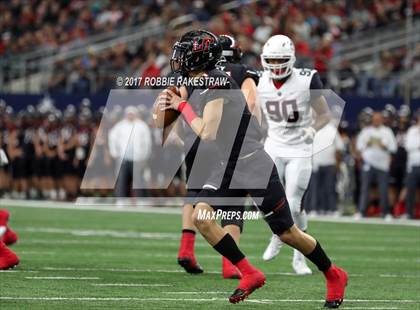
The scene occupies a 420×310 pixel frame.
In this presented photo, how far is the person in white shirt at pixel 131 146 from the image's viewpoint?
67.6 ft

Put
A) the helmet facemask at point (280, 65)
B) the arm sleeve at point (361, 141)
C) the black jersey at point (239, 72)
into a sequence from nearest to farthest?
the black jersey at point (239, 72) < the helmet facemask at point (280, 65) < the arm sleeve at point (361, 141)

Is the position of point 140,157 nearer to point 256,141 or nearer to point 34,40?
point 34,40

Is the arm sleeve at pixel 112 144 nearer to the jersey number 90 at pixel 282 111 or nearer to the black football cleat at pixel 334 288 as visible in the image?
the jersey number 90 at pixel 282 111

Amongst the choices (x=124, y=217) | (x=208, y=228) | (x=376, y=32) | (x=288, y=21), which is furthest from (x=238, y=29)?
(x=208, y=228)

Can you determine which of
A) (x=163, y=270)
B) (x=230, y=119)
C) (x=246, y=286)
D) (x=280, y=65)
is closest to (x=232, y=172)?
(x=230, y=119)

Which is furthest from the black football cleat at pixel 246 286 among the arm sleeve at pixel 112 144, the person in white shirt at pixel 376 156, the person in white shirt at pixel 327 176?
the arm sleeve at pixel 112 144

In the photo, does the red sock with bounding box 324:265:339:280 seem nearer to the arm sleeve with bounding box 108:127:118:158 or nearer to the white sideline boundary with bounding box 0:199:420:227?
the white sideline boundary with bounding box 0:199:420:227

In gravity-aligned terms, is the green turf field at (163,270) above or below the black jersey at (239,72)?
below

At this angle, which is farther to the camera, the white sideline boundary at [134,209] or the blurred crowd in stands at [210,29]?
the blurred crowd in stands at [210,29]

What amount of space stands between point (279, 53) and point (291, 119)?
26.1 inches

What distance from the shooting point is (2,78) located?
2480 cm

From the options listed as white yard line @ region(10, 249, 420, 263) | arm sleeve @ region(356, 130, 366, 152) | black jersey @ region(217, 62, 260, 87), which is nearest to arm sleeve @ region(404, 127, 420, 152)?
arm sleeve @ region(356, 130, 366, 152)

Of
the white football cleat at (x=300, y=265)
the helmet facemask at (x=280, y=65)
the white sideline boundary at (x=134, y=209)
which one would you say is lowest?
the white sideline boundary at (x=134, y=209)

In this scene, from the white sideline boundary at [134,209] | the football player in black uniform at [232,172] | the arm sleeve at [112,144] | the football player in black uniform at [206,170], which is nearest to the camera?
the football player in black uniform at [232,172]
